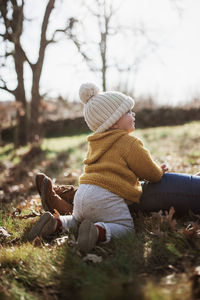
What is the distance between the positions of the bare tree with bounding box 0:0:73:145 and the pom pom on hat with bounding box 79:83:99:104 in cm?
392

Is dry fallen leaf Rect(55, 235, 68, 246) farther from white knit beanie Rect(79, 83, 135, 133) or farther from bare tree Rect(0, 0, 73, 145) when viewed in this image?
bare tree Rect(0, 0, 73, 145)

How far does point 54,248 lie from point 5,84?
24.9ft

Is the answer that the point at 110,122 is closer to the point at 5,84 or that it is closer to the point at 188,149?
the point at 188,149

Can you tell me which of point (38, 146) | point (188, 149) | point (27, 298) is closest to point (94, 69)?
point (38, 146)

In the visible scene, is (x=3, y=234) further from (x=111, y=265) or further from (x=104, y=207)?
(x=111, y=265)

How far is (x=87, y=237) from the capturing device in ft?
7.11

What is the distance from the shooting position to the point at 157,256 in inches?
79.8

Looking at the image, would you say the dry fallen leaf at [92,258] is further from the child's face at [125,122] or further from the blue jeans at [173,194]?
the child's face at [125,122]

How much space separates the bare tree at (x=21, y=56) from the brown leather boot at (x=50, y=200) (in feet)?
13.9

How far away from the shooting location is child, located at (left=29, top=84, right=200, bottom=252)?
254cm

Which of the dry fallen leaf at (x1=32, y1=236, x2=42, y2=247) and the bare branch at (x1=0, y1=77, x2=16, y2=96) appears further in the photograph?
the bare branch at (x1=0, y1=77, x2=16, y2=96)

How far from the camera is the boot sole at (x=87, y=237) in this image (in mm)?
2154

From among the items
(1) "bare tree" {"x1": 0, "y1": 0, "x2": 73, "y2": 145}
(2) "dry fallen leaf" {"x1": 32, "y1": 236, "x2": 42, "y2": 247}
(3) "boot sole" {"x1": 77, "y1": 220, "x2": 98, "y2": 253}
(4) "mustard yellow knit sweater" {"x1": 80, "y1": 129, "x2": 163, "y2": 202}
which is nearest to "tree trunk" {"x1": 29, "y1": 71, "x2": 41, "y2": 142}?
(1) "bare tree" {"x1": 0, "y1": 0, "x2": 73, "y2": 145}

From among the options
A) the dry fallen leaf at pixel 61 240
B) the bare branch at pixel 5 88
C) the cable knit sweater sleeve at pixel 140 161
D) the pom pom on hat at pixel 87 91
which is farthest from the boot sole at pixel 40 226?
the bare branch at pixel 5 88
